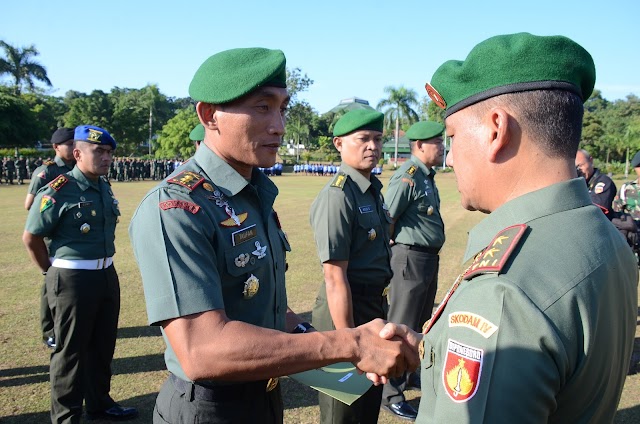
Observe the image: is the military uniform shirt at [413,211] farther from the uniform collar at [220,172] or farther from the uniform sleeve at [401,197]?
the uniform collar at [220,172]

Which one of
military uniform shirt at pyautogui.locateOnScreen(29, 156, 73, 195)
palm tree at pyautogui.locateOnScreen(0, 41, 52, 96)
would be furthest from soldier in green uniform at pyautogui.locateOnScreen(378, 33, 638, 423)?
palm tree at pyautogui.locateOnScreen(0, 41, 52, 96)

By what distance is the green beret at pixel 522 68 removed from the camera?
1.29m

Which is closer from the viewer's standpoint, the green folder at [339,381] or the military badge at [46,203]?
the green folder at [339,381]

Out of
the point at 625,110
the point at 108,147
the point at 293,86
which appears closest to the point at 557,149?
the point at 108,147

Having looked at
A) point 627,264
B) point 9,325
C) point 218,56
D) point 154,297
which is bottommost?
point 9,325

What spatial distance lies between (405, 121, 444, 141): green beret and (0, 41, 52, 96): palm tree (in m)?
56.6

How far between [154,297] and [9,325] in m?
5.43

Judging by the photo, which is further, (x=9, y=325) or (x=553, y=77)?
(x=9, y=325)

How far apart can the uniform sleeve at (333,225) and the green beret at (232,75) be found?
164 cm

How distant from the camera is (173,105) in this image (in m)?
86.4

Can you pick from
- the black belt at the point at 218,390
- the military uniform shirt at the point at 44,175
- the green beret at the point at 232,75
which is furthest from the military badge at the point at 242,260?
the military uniform shirt at the point at 44,175

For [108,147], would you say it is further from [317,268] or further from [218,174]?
[317,268]

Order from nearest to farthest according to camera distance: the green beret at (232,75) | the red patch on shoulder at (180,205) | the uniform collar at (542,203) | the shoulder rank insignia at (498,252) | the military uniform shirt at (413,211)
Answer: the shoulder rank insignia at (498,252)
the uniform collar at (542,203)
the red patch on shoulder at (180,205)
the green beret at (232,75)
the military uniform shirt at (413,211)

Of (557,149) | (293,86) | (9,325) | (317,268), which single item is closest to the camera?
(557,149)
